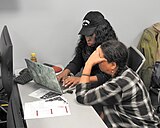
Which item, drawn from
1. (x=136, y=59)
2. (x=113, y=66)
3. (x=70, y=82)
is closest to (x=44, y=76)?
(x=70, y=82)

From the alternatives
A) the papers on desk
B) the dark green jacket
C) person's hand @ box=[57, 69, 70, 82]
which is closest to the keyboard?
person's hand @ box=[57, 69, 70, 82]

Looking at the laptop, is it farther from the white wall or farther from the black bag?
the black bag

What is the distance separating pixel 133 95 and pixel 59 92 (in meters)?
0.56

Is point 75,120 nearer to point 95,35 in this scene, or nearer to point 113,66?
point 113,66

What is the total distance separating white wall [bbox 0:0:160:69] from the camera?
238cm

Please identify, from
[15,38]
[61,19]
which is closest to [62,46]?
[61,19]

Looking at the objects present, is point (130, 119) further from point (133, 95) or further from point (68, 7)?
point (68, 7)

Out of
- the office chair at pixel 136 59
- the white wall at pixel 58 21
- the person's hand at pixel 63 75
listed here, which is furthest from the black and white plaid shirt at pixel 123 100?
the white wall at pixel 58 21

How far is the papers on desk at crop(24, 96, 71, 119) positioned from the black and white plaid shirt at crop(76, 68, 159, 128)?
12 centimetres

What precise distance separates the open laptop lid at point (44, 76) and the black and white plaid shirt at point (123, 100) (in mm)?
192

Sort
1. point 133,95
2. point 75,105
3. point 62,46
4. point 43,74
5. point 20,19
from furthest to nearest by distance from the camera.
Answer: point 62,46 < point 20,19 < point 43,74 < point 75,105 < point 133,95

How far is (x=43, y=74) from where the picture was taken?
→ 181cm

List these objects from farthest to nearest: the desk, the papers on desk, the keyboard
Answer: the keyboard, the papers on desk, the desk

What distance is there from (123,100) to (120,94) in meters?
0.06
